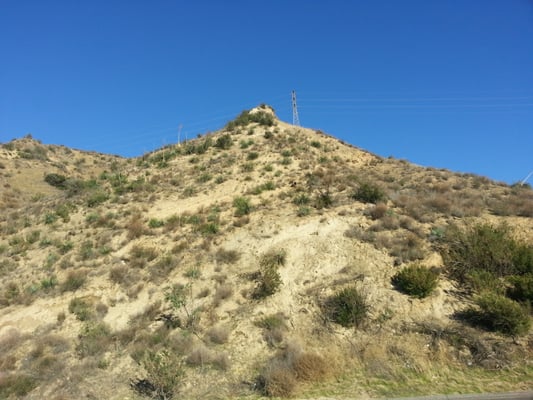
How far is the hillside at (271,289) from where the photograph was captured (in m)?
9.91

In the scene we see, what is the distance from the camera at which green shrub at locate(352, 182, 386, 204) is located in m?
18.5

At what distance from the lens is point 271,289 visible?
13.4m

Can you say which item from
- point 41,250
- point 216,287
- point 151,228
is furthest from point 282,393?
point 41,250

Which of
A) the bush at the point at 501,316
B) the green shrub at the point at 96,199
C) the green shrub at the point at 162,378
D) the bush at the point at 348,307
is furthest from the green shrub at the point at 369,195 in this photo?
the green shrub at the point at 96,199

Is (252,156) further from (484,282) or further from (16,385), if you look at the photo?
(16,385)

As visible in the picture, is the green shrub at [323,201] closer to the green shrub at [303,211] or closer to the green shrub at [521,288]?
the green shrub at [303,211]

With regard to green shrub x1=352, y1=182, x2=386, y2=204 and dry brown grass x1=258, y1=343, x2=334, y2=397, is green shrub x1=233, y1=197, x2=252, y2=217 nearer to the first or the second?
green shrub x1=352, y1=182, x2=386, y2=204

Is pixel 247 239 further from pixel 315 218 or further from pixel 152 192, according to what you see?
pixel 152 192

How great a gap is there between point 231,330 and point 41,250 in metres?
12.2

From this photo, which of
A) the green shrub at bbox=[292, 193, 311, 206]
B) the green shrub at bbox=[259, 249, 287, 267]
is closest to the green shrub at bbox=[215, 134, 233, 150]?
the green shrub at bbox=[292, 193, 311, 206]

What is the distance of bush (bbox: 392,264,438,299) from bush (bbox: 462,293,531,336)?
4.64 ft

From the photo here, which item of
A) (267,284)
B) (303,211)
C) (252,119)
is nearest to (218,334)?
(267,284)

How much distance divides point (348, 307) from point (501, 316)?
13.2 ft

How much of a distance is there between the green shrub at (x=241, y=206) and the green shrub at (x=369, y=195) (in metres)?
5.27
